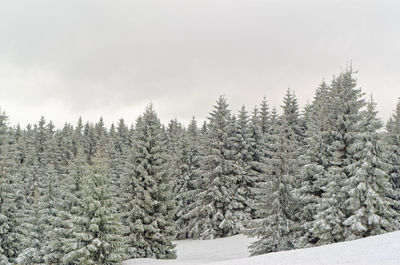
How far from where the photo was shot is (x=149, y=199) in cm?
2541

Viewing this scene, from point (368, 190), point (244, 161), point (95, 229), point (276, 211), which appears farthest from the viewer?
point (244, 161)

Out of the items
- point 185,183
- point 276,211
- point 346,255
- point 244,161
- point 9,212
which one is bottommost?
point 346,255

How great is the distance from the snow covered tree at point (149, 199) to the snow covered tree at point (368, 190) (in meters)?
13.0

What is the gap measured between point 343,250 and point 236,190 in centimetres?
2271

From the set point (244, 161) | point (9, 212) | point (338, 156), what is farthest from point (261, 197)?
point (9, 212)

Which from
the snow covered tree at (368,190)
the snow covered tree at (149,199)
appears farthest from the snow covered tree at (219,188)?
the snow covered tree at (368,190)

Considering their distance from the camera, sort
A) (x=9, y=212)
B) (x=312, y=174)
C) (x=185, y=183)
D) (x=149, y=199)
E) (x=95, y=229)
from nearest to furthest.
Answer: (x=95, y=229) → (x=312, y=174) → (x=149, y=199) → (x=9, y=212) → (x=185, y=183)

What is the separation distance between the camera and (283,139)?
984 inches

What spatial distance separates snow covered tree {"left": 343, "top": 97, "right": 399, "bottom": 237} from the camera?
19.3 m

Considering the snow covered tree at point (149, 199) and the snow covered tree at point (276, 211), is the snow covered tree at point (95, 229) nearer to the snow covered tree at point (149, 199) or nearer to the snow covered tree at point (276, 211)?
the snow covered tree at point (149, 199)

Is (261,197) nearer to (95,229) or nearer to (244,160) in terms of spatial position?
(95,229)

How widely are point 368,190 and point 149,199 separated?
14.8m

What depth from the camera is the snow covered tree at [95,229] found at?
2036 cm

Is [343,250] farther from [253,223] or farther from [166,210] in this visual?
[166,210]
